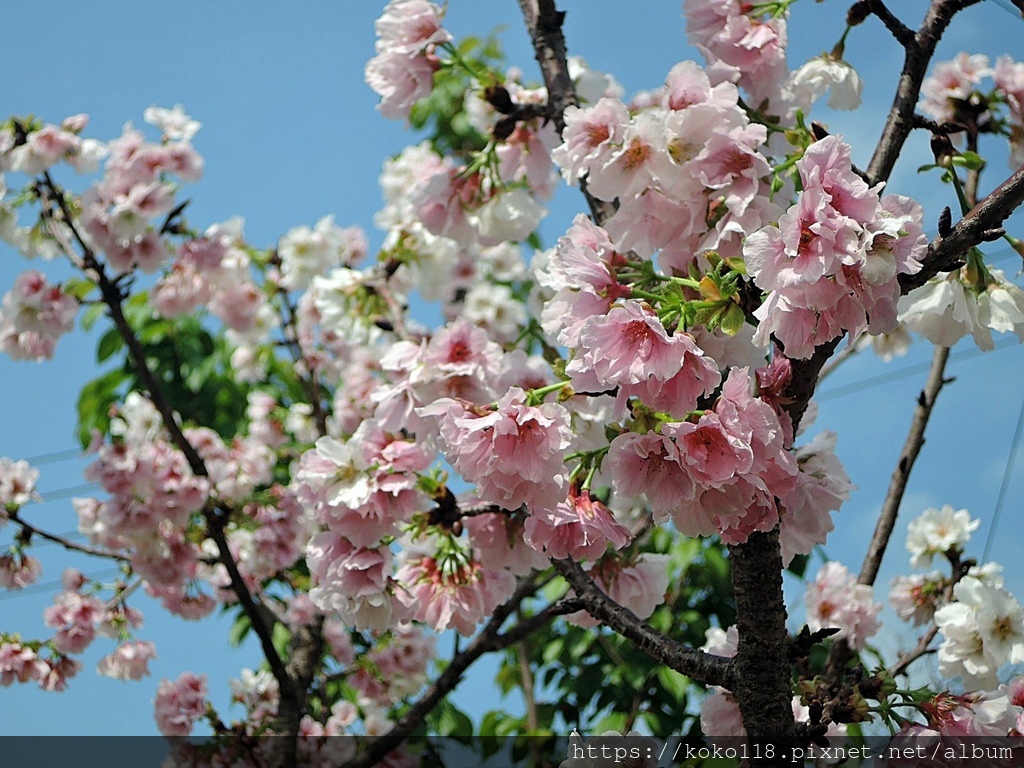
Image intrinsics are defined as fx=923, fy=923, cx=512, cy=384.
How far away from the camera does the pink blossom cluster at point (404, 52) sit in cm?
159

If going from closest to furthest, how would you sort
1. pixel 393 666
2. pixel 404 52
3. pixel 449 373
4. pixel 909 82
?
pixel 909 82, pixel 449 373, pixel 404 52, pixel 393 666

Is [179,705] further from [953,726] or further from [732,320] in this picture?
[732,320]

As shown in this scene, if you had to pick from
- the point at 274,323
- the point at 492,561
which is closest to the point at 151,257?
the point at 274,323

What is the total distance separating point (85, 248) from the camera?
2.37 m

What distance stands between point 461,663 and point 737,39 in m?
1.26

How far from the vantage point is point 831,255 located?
806 millimetres

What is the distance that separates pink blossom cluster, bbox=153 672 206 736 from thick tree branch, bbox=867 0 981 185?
6.85 ft

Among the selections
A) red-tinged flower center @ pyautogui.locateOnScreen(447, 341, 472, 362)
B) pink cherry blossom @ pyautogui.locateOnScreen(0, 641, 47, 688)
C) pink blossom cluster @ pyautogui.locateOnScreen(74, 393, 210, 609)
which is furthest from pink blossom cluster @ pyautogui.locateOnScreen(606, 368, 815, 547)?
pink cherry blossom @ pyautogui.locateOnScreen(0, 641, 47, 688)

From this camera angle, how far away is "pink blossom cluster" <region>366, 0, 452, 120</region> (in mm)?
1588

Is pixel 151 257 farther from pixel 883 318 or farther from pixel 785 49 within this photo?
pixel 883 318

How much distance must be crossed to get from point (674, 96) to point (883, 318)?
1.37 feet

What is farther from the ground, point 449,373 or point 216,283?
point 216,283

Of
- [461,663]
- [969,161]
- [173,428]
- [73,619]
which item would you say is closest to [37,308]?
[173,428]

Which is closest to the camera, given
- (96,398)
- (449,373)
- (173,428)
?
(449,373)
